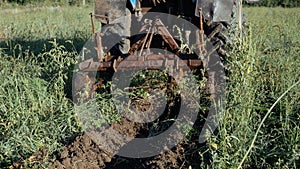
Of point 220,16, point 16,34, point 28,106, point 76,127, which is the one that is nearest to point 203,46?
point 220,16

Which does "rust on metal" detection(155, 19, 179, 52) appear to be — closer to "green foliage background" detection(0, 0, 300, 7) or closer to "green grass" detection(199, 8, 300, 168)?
"green grass" detection(199, 8, 300, 168)

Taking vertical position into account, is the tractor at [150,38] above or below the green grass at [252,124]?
above

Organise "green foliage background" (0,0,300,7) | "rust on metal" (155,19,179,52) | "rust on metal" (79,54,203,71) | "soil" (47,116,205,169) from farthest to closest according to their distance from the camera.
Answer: "green foliage background" (0,0,300,7) → "rust on metal" (155,19,179,52) → "rust on metal" (79,54,203,71) → "soil" (47,116,205,169)

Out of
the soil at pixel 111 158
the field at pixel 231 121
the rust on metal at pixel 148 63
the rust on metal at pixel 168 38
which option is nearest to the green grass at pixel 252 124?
the field at pixel 231 121

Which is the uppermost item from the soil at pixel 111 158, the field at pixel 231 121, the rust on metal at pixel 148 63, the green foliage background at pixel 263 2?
the green foliage background at pixel 263 2

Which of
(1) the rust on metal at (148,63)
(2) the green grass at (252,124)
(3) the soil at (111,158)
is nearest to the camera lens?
(2) the green grass at (252,124)

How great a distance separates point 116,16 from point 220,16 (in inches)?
44.8

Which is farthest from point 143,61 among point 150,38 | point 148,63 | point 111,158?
point 111,158

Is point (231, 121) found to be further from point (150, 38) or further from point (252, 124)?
point (150, 38)

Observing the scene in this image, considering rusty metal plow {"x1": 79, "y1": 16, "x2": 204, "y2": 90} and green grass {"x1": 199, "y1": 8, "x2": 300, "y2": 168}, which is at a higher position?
rusty metal plow {"x1": 79, "y1": 16, "x2": 204, "y2": 90}

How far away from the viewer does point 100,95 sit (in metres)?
4.50

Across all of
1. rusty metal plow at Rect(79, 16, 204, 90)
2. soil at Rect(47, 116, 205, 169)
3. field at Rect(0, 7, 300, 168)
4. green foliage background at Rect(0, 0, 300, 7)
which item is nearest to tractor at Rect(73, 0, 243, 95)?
rusty metal plow at Rect(79, 16, 204, 90)

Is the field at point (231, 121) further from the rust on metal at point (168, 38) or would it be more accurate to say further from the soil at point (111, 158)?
the rust on metal at point (168, 38)

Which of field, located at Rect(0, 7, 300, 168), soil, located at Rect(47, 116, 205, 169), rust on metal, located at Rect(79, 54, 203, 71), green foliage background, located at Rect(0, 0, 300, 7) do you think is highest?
green foliage background, located at Rect(0, 0, 300, 7)
